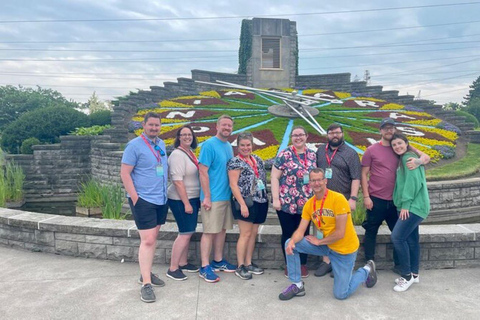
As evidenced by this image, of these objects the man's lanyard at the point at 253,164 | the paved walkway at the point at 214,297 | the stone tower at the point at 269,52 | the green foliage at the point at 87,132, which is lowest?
the paved walkway at the point at 214,297

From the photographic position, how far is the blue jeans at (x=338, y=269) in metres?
3.24

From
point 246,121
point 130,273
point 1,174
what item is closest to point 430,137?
point 246,121

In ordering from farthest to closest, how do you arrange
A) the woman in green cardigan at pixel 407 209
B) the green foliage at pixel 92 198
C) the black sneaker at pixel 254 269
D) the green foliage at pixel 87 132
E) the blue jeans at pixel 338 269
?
the green foliage at pixel 87 132
the green foliage at pixel 92 198
the black sneaker at pixel 254 269
the woman in green cardigan at pixel 407 209
the blue jeans at pixel 338 269

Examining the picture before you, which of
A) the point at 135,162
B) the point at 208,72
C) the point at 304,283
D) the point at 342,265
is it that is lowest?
the point at 304,283

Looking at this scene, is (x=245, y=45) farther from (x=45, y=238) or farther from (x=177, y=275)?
(x=177, y=275)

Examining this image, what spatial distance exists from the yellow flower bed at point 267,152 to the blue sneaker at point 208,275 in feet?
14.8

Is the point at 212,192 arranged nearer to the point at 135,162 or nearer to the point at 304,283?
the point at 135,162

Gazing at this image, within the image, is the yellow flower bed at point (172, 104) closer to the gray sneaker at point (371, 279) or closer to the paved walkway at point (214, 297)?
the paved walkway at point (214, 297)

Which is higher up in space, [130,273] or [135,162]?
[135,162]

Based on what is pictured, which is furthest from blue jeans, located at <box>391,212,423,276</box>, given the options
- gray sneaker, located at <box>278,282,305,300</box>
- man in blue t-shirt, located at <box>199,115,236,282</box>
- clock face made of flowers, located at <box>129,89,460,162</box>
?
clock face made of flowers, located at <box>129,89,460,162</box>

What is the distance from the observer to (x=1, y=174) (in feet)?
24.8

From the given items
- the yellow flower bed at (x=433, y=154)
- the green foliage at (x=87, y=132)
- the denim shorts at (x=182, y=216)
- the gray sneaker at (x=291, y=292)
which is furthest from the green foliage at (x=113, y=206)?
the yellow flower bed at (x=433, y=154)

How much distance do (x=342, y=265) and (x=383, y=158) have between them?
1.21 m

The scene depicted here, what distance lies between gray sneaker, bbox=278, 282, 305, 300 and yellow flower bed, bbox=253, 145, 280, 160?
15.8 ft
